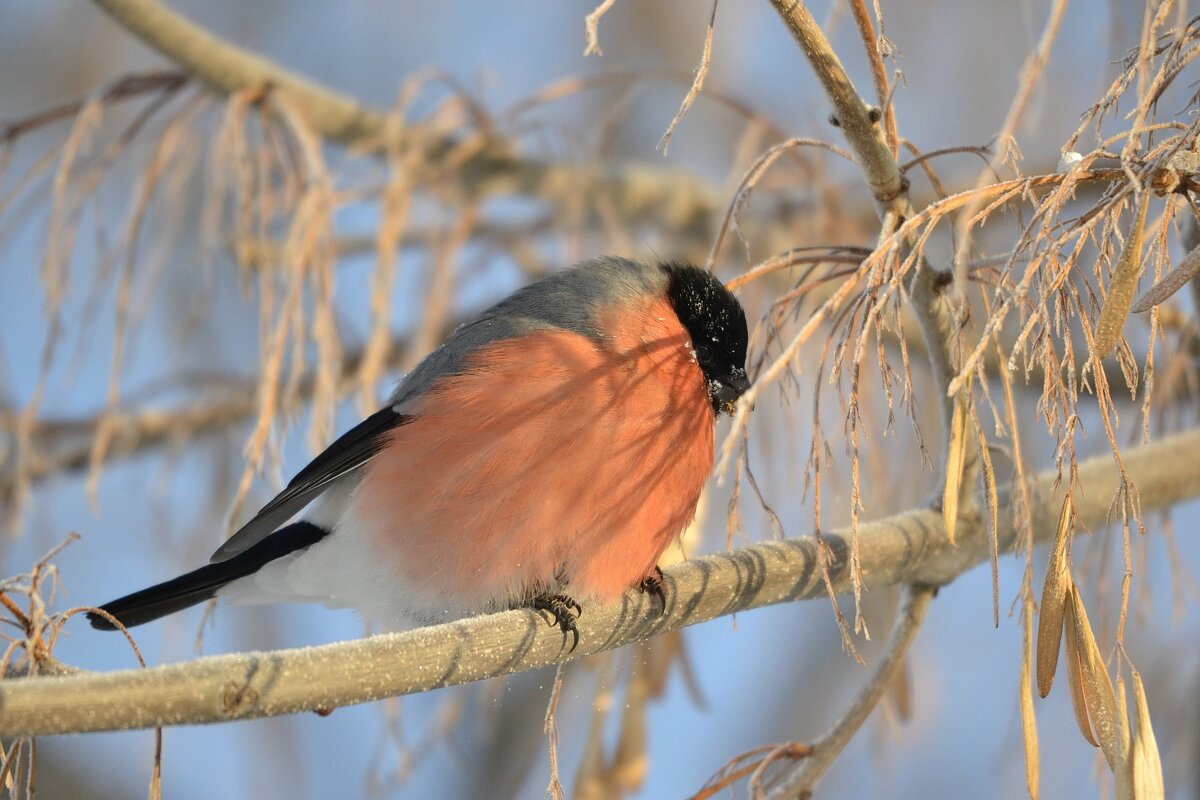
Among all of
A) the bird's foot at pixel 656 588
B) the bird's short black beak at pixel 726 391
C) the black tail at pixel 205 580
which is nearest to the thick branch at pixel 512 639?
the bird's foot at pixel 656 588

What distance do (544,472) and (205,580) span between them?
31.2 inches

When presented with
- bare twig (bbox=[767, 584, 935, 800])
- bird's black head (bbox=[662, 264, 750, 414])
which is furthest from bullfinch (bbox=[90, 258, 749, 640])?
bare twig (bbox=[767, 584, 935, 800])

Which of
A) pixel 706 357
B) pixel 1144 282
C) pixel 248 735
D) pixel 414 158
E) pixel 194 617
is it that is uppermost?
pixel 414 158

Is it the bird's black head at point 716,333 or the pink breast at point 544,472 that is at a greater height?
the bird's black head at point 716,333

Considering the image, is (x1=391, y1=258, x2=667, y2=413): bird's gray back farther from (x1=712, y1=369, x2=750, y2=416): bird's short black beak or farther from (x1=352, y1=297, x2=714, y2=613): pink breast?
(x1=712, y1=369, x2=750, y2=416): bird's short black beak

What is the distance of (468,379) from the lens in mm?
2307

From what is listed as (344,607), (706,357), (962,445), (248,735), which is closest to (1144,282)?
(962,445)

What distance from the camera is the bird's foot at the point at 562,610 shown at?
1.88 m

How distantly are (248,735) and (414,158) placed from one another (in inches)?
103

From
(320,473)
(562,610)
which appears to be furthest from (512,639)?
(320,473)

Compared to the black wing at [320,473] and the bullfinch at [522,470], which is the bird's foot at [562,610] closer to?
the bullfinch at [522,470]

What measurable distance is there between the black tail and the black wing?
4.7 inches

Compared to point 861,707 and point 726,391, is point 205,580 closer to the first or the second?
point 726,391

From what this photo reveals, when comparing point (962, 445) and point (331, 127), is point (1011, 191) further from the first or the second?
point (331, 127)
